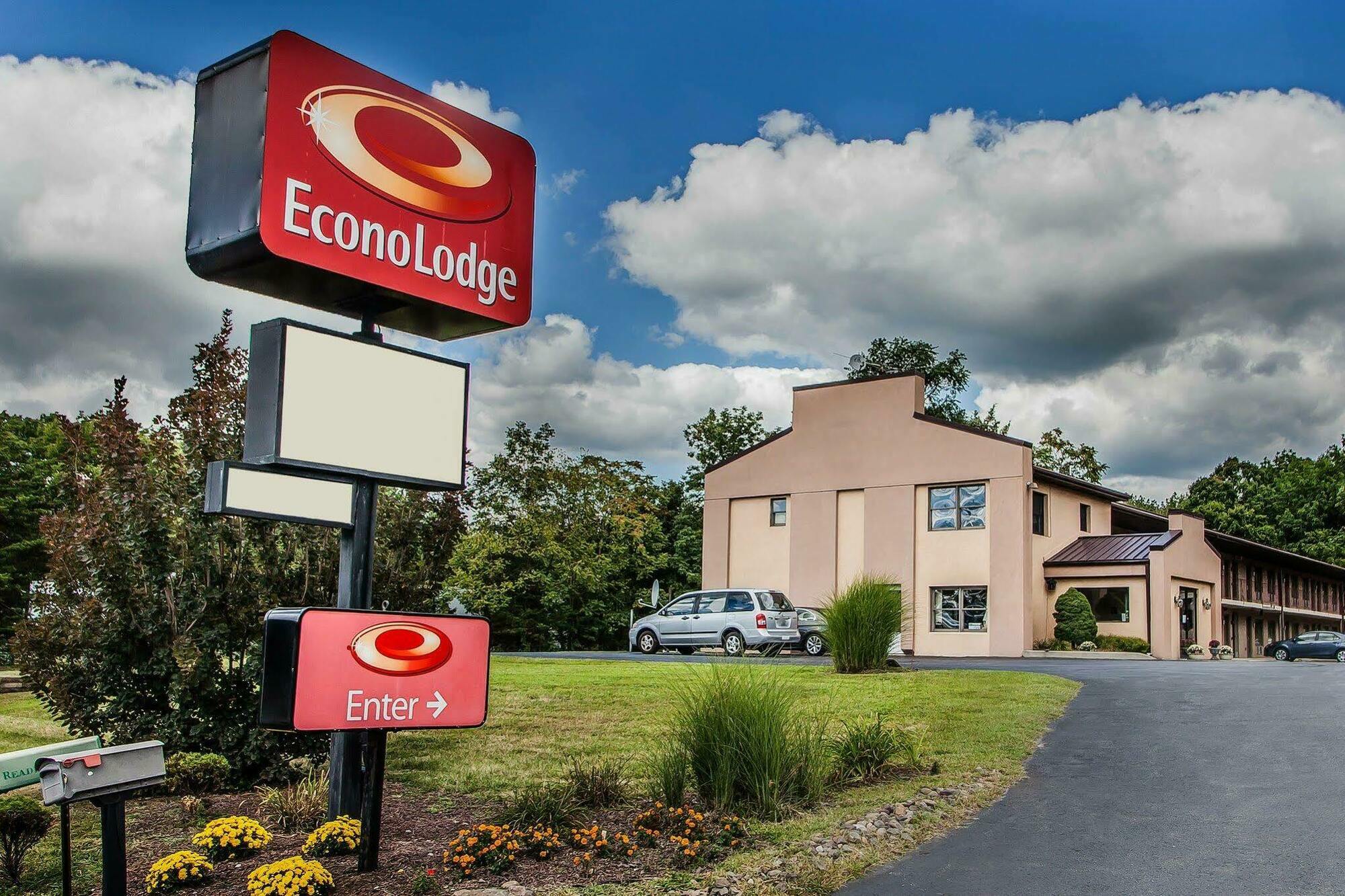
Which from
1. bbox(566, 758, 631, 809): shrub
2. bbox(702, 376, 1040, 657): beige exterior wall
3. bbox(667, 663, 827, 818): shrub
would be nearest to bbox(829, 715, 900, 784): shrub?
bbox(667, 663, 827, 818): shrub

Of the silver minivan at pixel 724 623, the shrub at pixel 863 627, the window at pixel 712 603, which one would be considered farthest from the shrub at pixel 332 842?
the window at pixel 712 603

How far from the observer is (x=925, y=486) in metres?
37.7

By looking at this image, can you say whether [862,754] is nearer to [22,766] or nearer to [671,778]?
[671,778]

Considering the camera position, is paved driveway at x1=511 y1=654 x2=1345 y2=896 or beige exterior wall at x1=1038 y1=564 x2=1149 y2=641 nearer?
paved driveway at x1=511 y1=654 x2=1345 y2=896

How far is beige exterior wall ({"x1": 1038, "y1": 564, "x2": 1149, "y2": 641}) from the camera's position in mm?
36938

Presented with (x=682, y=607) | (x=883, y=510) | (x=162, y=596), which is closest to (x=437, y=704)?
(x=162, y=596)

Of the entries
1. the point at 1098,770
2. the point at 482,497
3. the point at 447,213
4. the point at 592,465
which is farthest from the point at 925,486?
the point at 447,213

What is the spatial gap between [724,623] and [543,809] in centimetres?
2110

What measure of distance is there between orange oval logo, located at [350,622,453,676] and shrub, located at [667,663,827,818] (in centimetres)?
194

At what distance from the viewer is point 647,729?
11922 millimetres

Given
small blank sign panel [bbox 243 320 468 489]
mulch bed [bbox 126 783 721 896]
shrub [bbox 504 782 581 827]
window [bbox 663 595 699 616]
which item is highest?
small blank sign panel [bbox 243 320 468 489]

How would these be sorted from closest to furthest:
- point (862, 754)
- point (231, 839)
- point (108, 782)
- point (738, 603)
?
1. point (108, 782)
2. point (231, 839)
3. point (862, 754)
4. point (738, 603)

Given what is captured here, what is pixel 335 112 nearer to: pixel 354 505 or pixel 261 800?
pixel 354 505

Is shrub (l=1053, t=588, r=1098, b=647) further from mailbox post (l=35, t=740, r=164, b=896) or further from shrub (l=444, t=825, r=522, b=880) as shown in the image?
mailbox post (l=35, t=740, r=164, b=896)
